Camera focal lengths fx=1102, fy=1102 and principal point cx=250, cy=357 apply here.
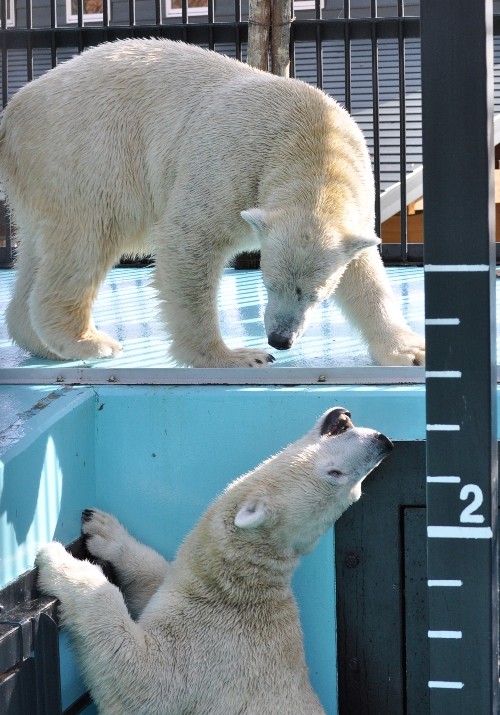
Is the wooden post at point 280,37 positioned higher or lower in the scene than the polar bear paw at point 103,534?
higher

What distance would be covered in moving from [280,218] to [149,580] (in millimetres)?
1071

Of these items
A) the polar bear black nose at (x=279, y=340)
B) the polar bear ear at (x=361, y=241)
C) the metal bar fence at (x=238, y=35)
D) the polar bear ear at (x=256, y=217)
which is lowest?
the polar bear black nose at (x=279, y=340)

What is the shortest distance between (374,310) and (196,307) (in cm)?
57

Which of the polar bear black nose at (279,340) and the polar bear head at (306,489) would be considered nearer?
the polar bear head at (306,489)

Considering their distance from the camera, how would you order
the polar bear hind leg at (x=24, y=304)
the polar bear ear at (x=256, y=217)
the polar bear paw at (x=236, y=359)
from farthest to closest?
the polar bear hind leg at (x=24, y=304)
the polar bear paw at (x=236, y=359)
the polar bear ear at (x=256, y=217)

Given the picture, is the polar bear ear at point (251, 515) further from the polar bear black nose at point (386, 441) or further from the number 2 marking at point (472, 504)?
the number 2 marking at point (472, 504)

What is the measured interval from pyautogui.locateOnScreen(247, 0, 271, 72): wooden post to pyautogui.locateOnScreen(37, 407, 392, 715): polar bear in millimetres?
3247

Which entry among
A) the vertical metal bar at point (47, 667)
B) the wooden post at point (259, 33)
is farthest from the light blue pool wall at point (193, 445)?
the wooden post at point (259, 33)

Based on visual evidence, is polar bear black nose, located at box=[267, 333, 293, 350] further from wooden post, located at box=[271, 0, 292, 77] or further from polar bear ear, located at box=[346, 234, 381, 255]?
wooden post, located at box=[271, 0, 292, 77]

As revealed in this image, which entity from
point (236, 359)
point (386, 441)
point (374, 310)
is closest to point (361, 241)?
point (374, 310)

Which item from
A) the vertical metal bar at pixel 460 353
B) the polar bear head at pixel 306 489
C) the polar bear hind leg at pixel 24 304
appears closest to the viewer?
the vertical metal bar at pixel 460 353

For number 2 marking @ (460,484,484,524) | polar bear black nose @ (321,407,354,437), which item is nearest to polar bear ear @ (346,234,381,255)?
polar bear black nose @ (321,407,354,437)

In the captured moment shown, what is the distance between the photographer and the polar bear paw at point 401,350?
3.39 metres

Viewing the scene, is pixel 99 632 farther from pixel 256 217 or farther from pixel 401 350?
pixel 401 350
